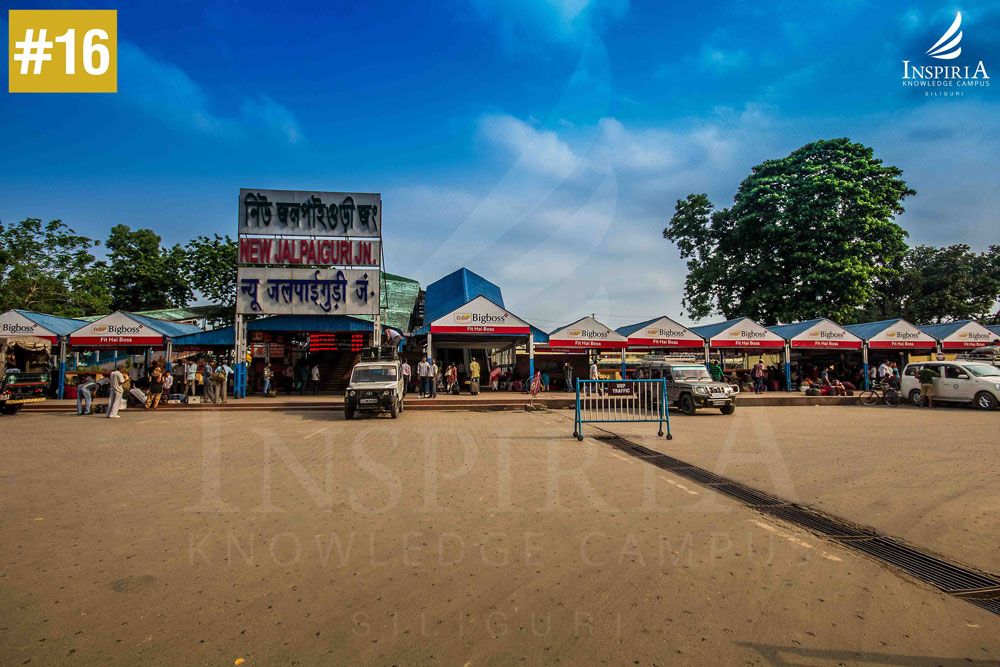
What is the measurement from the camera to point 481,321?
24.7 metres

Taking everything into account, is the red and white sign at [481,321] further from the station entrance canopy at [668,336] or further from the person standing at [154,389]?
the person standing at [154,389]

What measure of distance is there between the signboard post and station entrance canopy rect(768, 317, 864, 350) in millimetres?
20578

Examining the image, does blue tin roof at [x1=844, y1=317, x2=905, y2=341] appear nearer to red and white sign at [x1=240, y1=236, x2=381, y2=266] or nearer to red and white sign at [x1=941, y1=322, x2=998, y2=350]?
red and white sign at [x1=941, y1=322, x2=998, y2=350]

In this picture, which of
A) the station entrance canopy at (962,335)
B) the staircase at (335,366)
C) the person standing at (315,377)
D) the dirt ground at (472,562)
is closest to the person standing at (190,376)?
the person standing at (315,377)

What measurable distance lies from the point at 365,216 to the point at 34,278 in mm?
26754

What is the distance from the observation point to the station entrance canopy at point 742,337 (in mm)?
26969

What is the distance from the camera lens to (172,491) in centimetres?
710

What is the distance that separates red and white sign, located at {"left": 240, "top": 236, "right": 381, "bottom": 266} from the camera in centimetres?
2580

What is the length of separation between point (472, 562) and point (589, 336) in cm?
2238

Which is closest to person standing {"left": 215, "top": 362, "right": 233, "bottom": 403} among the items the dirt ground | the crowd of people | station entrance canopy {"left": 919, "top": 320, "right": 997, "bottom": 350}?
the crowd of people

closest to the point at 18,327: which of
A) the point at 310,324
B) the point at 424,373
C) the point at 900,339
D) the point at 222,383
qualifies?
the point at 222,383

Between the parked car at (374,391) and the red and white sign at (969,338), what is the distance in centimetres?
2967

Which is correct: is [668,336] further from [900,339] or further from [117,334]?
[117,334]

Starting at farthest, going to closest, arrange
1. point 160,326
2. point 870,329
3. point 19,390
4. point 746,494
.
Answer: point 870,329, point 160,326, point 19,390, point 746,494
